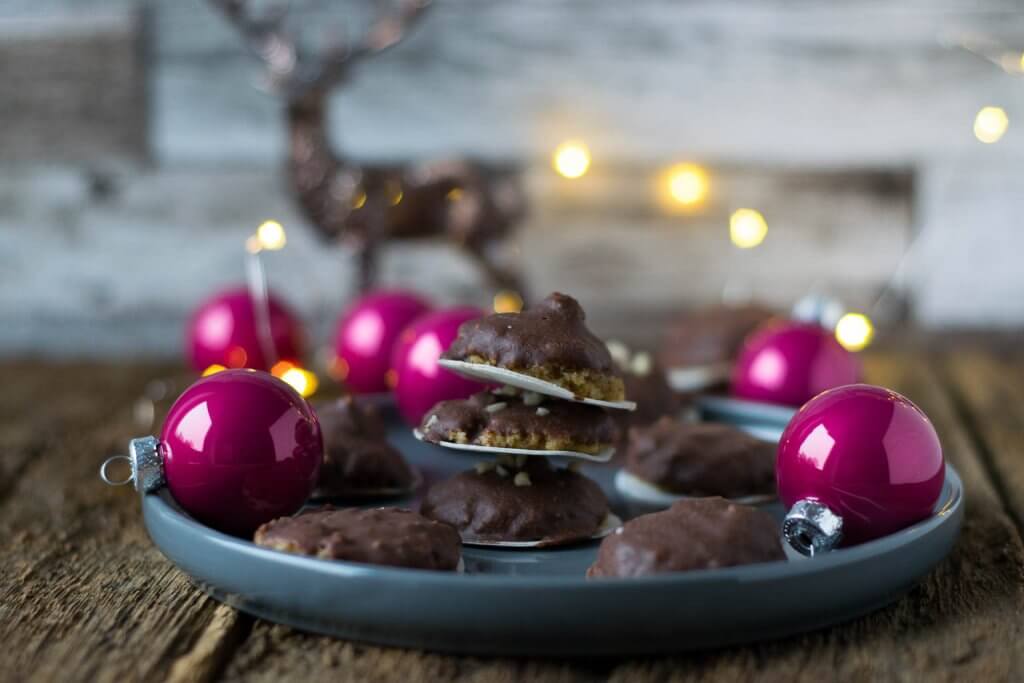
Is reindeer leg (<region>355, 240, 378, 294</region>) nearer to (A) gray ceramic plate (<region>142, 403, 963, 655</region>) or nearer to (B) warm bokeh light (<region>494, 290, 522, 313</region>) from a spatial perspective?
(B) warm bokeh light (<region>494, 290, 522, 313</region>)

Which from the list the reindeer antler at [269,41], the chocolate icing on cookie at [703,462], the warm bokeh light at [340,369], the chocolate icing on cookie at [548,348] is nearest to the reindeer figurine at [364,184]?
the reindeer antler at [269,41]

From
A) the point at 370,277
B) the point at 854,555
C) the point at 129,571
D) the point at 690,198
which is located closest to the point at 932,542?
the point at 854,555

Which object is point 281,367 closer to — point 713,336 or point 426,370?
point 426,370

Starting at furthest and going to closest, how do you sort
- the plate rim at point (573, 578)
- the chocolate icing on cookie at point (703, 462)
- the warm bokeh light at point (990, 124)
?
the warm bokeh light at point (990, 124) → the chocolate icing on cookie at point (703, 462) → the plate rim at point (573, 578)

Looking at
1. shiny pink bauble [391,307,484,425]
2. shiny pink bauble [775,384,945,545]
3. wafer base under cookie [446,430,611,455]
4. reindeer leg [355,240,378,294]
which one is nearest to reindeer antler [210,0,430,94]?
reindeer leg [355,240,378,294]

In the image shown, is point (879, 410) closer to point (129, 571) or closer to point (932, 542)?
point (932, 542)

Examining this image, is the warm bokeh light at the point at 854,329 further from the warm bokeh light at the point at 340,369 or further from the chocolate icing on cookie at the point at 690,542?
the chocolate icing on cookie at the point at 690,542

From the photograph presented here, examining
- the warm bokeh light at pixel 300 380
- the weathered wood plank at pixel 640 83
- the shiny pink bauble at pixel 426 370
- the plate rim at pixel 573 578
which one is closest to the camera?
the plate rim at pixel 573 578
